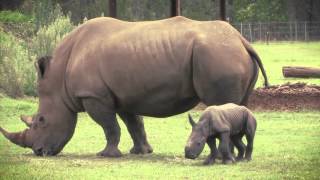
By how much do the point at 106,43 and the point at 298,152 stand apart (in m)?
3.32

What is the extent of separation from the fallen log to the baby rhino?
1471 cm

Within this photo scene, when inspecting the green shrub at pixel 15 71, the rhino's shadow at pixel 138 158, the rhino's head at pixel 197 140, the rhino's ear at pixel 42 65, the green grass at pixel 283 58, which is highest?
the rhino's ear at pixel 42 65

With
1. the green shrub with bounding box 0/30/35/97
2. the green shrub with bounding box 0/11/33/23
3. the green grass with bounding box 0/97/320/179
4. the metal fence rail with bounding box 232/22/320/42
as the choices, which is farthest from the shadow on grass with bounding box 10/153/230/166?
the metal fence rail with bounding box 232/22/320/42

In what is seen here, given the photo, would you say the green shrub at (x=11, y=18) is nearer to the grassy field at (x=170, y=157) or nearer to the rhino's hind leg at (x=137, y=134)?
the grassy field at (x=170, y=157)

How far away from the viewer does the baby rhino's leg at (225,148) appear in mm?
12203

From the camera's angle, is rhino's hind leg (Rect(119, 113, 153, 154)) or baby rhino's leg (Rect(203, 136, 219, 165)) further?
rhino's hind leg (Rect(119, 113, 153, 154))

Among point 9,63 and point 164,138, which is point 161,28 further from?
point 9,63

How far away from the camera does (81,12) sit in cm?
5441

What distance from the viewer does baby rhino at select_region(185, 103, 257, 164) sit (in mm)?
12195

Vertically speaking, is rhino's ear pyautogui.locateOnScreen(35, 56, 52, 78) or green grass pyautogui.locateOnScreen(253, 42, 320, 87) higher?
rhino's ear pyautogui.locateOnScreen(35, 56, 52, 78)

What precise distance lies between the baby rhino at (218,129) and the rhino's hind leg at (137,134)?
→ 2028mm

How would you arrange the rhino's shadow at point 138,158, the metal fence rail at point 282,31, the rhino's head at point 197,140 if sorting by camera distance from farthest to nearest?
the metal fence rail at point 282,31 → the rhino's shadow at point 138,158 → the rhino's head at point 197,140

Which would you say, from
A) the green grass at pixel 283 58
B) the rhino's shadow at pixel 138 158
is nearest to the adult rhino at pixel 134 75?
the rhino's shadow at pixel 138 158

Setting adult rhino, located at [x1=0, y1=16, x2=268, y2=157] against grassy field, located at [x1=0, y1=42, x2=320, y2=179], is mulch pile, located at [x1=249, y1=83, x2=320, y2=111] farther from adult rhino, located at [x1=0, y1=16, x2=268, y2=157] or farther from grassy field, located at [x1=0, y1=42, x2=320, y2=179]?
adult rhino, located at [x1=0, y1=16, x2=268, y2=157]
